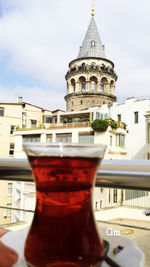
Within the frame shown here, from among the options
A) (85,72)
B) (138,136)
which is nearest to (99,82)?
(85,72)

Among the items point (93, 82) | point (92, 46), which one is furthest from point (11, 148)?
point (92, 46)

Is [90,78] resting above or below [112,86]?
above

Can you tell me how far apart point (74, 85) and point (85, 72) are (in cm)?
245

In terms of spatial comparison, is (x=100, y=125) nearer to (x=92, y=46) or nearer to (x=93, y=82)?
(x=93, y=82)

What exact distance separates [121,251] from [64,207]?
18 cm

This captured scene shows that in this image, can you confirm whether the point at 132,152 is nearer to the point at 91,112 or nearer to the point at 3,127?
the point at 91,112

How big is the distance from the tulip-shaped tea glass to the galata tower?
3538 centimetres

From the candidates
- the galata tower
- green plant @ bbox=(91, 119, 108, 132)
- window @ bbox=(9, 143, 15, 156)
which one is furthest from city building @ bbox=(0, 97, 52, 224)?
the galata tower

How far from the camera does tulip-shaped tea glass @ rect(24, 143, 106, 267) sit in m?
0.54

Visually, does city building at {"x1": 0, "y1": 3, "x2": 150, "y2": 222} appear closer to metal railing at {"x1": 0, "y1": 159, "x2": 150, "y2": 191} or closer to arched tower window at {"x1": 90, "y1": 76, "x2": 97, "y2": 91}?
arched tower window at {"x1": 90, "y1": 76, "x2": 97, "y2": 91}

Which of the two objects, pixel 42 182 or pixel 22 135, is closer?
pixel 42 182

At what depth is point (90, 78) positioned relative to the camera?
37.3m

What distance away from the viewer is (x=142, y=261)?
1.83 feet

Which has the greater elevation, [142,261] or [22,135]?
[22,135]
